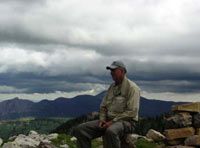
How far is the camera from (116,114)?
640 inches

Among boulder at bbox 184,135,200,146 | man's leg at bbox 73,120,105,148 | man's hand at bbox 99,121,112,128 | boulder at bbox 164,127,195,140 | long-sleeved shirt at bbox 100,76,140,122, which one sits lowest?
boulder at bbox 184,135,200,146

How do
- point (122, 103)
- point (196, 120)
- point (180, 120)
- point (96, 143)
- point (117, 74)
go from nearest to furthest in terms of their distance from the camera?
point (117, 74) < point (122, 103) < point (180, 120) < point (196, 120) < point (96, 143)

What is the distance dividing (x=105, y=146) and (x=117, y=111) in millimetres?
1184

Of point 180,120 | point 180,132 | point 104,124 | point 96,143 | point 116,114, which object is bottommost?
point 96,143

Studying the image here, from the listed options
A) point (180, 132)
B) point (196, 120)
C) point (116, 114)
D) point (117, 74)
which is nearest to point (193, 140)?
point (180, 132)

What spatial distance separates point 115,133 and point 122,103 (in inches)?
41.6

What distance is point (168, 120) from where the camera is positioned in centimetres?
2241

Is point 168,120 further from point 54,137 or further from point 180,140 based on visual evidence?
point 54,137

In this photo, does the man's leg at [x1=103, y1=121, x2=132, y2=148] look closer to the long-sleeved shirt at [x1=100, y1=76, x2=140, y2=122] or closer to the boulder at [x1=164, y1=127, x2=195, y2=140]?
the long-sleeved shirt at [x1=100, y1=76, x2=140, y2=122]

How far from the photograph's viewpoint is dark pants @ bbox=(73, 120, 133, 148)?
1579 centimetres

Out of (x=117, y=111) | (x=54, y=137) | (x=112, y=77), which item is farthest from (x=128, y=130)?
(x=54, y=137)

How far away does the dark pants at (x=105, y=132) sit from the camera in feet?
51.8

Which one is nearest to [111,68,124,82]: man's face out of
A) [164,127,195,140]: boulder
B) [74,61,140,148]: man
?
[74,61,140,148]: man

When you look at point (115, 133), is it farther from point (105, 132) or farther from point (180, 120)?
point (180, 120)
